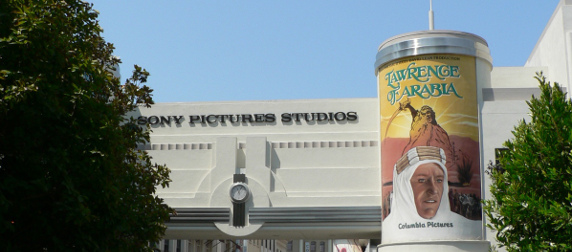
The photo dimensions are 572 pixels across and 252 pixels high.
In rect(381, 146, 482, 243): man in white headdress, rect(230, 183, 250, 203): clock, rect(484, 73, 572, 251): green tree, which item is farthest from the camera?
rect(230, 183, 250, 203): clock

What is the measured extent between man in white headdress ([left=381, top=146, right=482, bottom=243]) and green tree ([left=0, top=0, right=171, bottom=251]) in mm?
16495

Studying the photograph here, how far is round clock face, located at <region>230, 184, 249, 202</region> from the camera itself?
1355 inches

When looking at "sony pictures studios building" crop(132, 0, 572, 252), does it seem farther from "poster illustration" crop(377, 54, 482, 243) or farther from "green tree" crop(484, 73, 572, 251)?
"green tree" crop(484, 73, 572, 251)

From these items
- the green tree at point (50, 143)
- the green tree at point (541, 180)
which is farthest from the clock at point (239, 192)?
the green tree at point (541, 180)

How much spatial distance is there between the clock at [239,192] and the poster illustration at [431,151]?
669 cm

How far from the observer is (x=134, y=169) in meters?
21.4

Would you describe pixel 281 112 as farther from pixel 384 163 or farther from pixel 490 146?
pixel 490 146

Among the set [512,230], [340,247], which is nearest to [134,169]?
[512,230]

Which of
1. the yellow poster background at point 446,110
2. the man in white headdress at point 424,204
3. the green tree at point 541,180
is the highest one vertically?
the yellow poster background at point 446,110

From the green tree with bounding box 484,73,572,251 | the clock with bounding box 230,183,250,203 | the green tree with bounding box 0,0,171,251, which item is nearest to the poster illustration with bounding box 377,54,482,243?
the clock with bounding box 230,183,250,203

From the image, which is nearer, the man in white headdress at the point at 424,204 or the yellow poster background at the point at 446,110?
the man in white headdress at the point at 424,204

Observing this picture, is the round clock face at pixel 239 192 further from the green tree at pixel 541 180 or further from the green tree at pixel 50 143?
the green tree at pixel 541 180

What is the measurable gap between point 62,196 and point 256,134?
21.4 m

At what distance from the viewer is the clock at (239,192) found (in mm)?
34406
